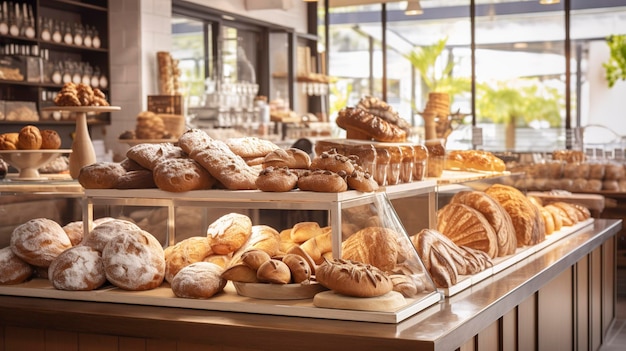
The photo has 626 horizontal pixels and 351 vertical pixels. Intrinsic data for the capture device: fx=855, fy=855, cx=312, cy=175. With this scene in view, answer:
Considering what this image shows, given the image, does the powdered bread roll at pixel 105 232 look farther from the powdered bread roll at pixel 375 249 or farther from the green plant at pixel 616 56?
the green plant at pixel 616 56

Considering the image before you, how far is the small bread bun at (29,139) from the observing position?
388 centimetres

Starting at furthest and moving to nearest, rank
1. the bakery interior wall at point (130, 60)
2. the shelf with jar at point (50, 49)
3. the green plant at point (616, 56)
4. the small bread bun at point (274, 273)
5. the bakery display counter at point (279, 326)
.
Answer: the green plant at point (616, 56) < the bakery interior wall at point (130, 60) < the shelf with jar at point (50, 49) < the small bread bun at point (274, 273) < the bakery display counter at point (279, 326)

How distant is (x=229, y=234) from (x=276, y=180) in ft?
1.04

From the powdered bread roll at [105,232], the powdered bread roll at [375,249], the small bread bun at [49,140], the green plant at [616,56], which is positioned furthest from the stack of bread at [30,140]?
the green plant at [616,56]

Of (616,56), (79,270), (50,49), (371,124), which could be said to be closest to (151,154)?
(79,270)

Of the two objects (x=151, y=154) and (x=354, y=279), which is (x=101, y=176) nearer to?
(x=151, y=154)

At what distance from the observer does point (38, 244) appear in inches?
94.3

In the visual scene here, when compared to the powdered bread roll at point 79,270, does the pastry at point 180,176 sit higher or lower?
higher

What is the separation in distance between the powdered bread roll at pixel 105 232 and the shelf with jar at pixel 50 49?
4.30 meters

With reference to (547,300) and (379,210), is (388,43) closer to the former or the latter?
(547,300)

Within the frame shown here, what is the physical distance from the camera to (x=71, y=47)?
7.18m

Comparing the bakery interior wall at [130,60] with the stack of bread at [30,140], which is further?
the bakery interior wall at [130,60]

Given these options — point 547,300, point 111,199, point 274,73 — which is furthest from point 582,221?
point 274,73

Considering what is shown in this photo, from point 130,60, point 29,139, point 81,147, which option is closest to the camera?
point 81,147
